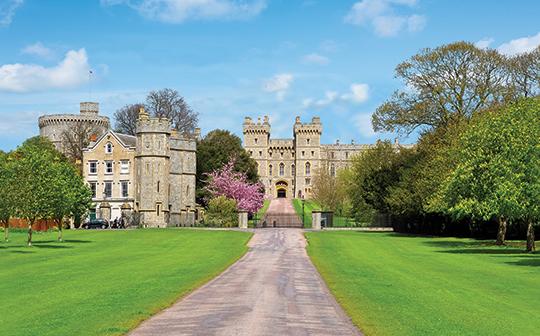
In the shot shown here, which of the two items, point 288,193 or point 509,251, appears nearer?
point 509,251

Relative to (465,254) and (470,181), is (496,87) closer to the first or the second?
(470,181)

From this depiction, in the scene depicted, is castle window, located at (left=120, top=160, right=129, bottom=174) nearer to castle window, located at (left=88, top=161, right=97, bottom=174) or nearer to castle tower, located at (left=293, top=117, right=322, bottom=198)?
castle window, located at (left=88, top=161, right=97, bottom=174)

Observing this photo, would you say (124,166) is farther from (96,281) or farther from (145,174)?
(96,281)

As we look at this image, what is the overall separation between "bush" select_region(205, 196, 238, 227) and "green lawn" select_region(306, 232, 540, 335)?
3834 cm

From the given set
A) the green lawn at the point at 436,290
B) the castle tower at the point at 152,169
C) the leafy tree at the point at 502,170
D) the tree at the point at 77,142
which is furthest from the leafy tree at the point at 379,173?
the tree at the point at 77,142

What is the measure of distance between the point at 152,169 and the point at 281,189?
106251 millimetres

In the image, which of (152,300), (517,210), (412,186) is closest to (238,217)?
(412,186)

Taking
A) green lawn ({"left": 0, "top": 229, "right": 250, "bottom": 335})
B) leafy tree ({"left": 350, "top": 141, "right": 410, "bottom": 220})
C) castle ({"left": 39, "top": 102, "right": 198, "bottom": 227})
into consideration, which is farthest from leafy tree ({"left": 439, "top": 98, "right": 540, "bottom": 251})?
castle ({"left": 39, "top": 102, "right": 198, "bottom": 227})

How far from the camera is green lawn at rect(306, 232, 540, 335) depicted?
15.8 meters

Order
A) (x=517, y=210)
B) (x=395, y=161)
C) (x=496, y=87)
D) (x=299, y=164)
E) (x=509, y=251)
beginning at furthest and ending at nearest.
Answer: (x=299, y=164), (x=395, y=161), (x=496, y=87), (x=509, y=251), (x=517, y=210)

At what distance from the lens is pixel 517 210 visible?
3931 cm

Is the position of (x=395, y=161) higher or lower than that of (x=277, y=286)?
higher

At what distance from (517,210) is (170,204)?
52861mm

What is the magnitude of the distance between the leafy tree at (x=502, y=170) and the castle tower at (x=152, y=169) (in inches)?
1511
